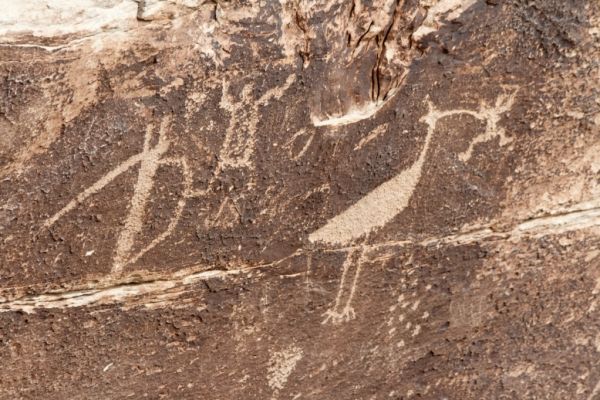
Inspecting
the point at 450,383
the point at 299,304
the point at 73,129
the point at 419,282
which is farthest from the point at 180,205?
the point at 450,383

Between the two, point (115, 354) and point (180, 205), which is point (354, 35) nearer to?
point (180, 205)

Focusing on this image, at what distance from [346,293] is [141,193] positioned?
0.51 metres

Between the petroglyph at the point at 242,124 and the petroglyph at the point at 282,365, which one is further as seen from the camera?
the petroglyph at the point at 282,365

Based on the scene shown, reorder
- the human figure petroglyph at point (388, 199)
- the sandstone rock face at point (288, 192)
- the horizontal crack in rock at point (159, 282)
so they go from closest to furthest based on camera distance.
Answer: the sandstone rock face at point (288, 192)
the horizontal crack in rock at point (159, 282)
the human figure petroglyph at point (388, 199)

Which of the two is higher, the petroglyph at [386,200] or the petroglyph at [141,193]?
the petroglyph at [141,193]

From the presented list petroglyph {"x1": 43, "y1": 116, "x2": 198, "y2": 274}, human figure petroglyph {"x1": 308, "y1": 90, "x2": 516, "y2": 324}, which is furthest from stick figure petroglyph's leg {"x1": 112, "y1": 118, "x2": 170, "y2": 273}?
human figure petroglyph {"x1": 308, "y1": 90, "x2": 516, "y2": 324}

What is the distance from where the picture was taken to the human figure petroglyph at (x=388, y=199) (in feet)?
5.56

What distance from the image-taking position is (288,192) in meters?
1.63

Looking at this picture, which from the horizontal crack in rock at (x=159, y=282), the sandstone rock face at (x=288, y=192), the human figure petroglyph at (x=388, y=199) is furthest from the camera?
the human figure petroglyph at (x=388, y=199)

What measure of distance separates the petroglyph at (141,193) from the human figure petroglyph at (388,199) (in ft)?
0.99

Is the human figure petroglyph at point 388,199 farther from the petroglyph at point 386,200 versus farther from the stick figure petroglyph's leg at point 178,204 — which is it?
the stick figure petroglyph's leg at point 178,204

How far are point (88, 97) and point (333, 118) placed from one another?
18.5 inches

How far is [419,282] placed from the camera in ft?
6.00

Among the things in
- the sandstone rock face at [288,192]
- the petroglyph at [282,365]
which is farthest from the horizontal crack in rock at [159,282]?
the petroglyph at [282,365]
